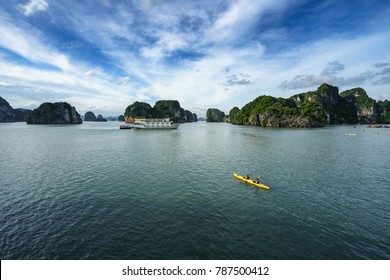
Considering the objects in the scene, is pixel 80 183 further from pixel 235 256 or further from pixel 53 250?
pixel 235 256

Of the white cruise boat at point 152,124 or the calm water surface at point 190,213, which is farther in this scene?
the white cruise boat at point 152,124

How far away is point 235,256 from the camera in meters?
16.7

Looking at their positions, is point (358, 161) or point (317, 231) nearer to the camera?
point (317, 231)

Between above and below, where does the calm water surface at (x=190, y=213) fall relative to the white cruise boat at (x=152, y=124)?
below

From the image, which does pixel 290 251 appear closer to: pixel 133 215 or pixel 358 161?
pixel 133 215

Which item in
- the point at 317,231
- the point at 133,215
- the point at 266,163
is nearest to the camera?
the point at 317,231

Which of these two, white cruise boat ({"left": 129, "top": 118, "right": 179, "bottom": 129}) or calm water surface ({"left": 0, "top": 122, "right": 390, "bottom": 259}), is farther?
white cruise boat ({"left": 129, "top": 118, "right": 179, "bottom": 129})

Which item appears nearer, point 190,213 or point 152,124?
point 190,213

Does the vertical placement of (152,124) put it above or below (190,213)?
above

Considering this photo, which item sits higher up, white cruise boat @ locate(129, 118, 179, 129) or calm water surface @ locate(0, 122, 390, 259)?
white cruise boat @ locate(129, 118, 179, 129)
